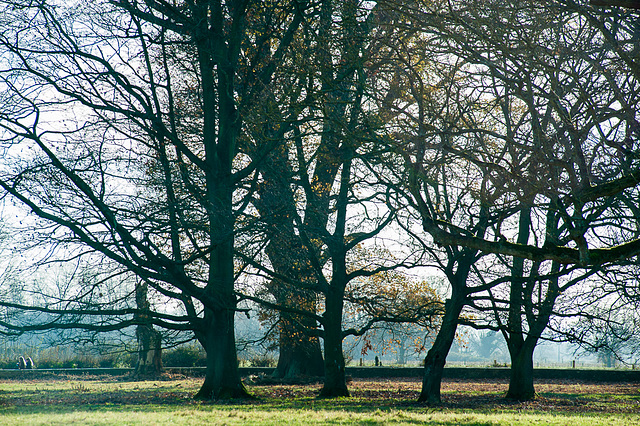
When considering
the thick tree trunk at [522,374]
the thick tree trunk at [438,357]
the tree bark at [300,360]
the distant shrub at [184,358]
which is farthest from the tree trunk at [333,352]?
the distant shrub at [184,358]

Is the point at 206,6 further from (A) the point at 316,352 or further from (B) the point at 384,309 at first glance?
(A) the point at 316,352

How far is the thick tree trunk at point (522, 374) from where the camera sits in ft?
52.7

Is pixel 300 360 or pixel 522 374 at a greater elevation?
pixel 522 374

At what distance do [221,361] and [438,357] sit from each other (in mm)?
5944

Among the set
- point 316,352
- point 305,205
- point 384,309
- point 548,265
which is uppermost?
point 305,205

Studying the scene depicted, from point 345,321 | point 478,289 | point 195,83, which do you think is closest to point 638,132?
point 478,289

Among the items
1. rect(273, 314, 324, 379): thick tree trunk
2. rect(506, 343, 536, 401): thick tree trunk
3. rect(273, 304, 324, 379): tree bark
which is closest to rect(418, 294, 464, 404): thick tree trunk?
rect(506, 343, 536, 401): thick tree trunk

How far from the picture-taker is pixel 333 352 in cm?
1588

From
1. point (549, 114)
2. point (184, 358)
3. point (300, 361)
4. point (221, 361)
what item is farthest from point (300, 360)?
point (549, 114)

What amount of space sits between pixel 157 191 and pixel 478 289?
910cm

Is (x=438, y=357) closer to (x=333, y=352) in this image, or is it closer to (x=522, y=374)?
(x=333, y=352)

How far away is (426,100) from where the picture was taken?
10.5 m

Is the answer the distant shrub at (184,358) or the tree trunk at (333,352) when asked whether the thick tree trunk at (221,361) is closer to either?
the tree trunk at (333,352)

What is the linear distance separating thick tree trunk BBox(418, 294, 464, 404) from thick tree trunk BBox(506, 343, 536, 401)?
3.20 m
